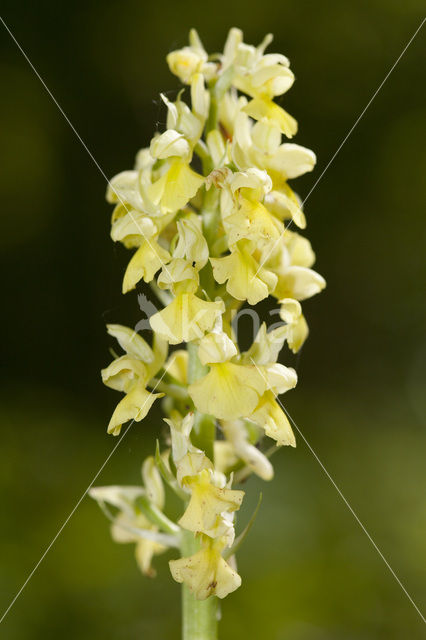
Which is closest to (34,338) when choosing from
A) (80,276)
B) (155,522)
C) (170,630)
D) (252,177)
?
(80,276)

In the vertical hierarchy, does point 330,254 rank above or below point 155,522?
above

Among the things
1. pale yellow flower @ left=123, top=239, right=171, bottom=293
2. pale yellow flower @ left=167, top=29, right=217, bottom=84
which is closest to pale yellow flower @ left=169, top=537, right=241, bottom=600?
pale yellow flower @ left=123, top=239, right=171, bottom=293

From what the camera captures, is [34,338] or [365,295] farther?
[365,295]

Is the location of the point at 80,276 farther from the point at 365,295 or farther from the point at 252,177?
the point at 252,177

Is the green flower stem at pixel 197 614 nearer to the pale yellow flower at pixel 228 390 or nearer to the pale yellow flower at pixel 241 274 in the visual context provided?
the pale yellow flower at pixel 228 390

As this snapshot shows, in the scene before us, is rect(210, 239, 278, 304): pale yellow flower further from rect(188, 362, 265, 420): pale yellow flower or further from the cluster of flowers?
rect(188, 362, 265, 420): pale yellow flower

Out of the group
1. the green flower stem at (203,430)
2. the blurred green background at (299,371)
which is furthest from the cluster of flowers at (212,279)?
the blurred green background at (299,371)
